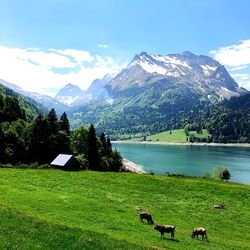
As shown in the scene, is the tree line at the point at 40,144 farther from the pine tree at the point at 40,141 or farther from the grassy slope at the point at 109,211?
the grassy slope at the point at 109,211

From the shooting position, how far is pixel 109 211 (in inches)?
1997

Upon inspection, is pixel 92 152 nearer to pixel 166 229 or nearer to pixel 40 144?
pixel 40 144

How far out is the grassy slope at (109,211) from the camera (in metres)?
31.1

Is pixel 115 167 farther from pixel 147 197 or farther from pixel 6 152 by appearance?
pixel 147 197

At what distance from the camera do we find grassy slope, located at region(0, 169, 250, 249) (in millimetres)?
31141

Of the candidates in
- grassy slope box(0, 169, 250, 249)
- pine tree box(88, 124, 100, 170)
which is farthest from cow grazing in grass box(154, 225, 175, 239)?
pine tree box(88, 124, 100, 170)

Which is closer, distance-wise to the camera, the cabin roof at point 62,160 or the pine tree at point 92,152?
the cabin roof at point 62,160

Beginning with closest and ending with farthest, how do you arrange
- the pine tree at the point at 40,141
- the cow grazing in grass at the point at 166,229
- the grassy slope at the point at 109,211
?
the grassy slope at the point at 109,211, the cow grazing in grass at the point at 166,229, the pine tree at the point at 40,141

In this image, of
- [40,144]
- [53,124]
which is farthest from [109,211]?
[53,124]

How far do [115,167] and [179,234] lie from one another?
Answer: 11615 centimetres

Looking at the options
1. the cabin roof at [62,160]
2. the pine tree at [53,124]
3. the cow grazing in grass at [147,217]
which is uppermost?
the pine tree at [53,124]

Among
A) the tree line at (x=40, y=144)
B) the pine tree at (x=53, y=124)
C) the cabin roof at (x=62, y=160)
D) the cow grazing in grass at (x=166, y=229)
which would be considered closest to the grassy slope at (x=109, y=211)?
the cow grazing in grass at (x=166, y=229)

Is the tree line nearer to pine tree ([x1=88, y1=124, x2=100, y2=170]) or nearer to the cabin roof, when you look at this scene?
pine tree ([x1=88, y1=124, x2=100, y2=170])

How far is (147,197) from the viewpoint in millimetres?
65750
